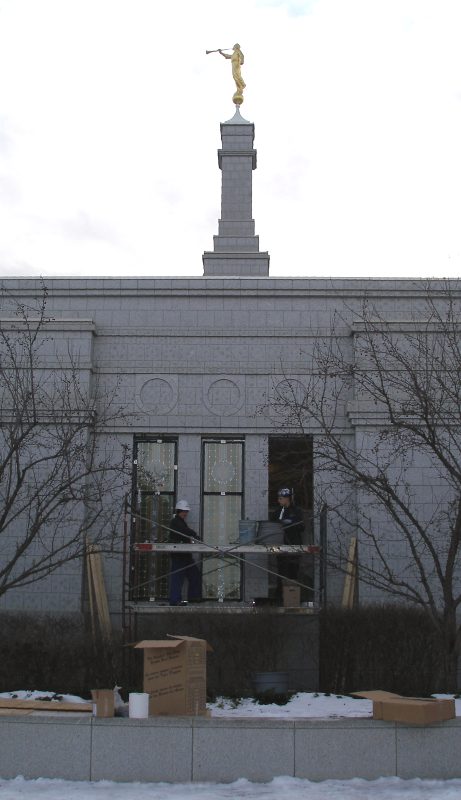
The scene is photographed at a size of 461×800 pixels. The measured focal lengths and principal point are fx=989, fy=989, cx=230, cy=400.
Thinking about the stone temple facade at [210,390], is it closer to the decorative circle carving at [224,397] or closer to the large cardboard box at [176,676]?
the decorative circle carving at [224,397]

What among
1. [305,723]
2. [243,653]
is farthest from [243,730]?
[243,653]

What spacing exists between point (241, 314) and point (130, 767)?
9.42m

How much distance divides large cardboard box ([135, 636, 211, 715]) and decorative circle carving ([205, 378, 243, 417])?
6706 mm

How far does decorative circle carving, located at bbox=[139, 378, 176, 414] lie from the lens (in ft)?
54.0

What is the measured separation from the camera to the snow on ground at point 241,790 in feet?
27.1

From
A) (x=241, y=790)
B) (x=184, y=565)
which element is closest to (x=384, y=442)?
(x=184, y=565)

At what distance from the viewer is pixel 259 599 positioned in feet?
47.4

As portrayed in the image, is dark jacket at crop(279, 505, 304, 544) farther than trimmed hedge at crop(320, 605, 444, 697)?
Yes

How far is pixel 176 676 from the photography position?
32.5 feet

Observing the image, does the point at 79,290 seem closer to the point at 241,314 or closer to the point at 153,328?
the point at 153,328

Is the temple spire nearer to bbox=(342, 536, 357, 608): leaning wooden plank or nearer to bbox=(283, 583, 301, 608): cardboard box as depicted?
bbox=(342, 536, 357, 608): leaning wooden plank

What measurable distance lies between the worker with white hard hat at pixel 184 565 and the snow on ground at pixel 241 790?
235 inches

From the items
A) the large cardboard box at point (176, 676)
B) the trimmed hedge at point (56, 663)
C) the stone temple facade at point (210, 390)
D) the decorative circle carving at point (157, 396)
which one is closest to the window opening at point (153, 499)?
the stone temple facade at point (210, 390)

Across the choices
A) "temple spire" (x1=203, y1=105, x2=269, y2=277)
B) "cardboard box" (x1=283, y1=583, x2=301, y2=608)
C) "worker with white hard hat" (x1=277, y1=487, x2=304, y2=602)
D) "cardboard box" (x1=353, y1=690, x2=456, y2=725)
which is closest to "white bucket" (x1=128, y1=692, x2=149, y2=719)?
"cardboard box" (x1=353, y1=690, x2=456, y2=725)
